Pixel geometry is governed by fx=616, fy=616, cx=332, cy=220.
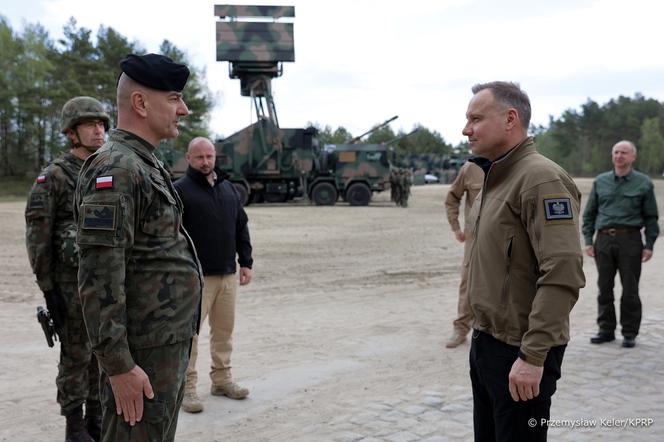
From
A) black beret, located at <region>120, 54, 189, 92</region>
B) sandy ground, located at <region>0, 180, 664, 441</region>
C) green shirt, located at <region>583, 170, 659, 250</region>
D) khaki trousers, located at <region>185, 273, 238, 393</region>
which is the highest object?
black beret, located at <region>120, 54, 189, 92</region>

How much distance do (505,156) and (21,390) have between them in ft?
12.5

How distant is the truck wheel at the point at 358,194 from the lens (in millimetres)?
24375

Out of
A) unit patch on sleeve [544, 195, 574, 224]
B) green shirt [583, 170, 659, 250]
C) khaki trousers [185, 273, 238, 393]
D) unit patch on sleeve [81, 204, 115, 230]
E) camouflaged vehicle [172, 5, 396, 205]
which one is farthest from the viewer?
camouflaged vehicle [172, 5, 396, 205]

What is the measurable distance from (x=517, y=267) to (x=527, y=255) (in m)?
0.06

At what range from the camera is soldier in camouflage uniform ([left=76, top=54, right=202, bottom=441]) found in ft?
6.88

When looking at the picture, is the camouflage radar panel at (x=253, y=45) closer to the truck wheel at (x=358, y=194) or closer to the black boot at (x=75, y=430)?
the truck wheel at (x=358, y=194)

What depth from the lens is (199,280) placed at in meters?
2.42

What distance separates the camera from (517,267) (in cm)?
245

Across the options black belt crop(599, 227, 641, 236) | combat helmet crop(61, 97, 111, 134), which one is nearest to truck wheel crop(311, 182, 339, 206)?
black belt crop(599, 227, 641, 236)

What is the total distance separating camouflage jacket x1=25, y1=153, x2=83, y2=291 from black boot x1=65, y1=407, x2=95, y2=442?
2.44 ft

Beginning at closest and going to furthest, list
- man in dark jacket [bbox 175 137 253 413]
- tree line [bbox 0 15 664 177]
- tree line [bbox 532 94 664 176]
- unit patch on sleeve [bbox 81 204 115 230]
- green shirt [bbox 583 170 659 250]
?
1. unit patch on sleeve [bbox 81 204 115 230]
2. man in dark jacket [bbox 175 137 253 413]
3. green shirt [bbox 583 170 659 250]
4. tree line [bbox 0 15 664 177]
5. tree line [bbox 532 94 664 176]

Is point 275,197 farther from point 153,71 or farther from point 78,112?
point 153,71

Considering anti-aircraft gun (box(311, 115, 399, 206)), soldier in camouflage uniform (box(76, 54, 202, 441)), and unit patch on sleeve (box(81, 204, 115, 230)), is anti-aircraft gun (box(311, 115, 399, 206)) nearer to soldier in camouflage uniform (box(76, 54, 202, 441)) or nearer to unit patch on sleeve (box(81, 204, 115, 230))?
soldier in camouflage uniform (box(76, 54, 202, 441))

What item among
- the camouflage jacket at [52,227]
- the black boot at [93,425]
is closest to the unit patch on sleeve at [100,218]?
the camouflage jacket at [52,227]
